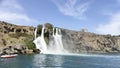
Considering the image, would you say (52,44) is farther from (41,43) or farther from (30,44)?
(30,44)

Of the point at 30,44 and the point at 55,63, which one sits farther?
the point at 30,44

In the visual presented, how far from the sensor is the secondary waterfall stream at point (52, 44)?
181625 mm

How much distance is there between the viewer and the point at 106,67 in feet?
270

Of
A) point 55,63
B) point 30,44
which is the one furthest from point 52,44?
point 55,63

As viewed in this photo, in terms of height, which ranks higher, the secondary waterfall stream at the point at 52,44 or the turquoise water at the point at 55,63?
the secondary waterfall stream at the point at 52,44

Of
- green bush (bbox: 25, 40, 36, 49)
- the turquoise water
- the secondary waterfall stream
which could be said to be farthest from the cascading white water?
the turquoise water

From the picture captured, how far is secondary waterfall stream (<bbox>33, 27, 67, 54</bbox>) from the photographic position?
182 meters

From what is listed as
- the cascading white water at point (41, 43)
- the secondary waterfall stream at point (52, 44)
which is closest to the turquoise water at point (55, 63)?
the cascading white water at point (41, 43)

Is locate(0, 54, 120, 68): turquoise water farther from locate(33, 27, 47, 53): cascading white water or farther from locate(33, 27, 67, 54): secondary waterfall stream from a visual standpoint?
locate(33, 27, 67, 54): secondary waterfall stream

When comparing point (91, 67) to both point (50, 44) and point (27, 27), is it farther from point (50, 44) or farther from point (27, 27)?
point (27, 27)

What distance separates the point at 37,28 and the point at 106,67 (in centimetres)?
11501

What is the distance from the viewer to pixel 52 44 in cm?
18838

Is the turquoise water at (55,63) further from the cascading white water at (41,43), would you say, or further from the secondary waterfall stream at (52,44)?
the secondary waterfall stream at (52,44)

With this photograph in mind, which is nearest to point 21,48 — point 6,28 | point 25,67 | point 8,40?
point 8,40
